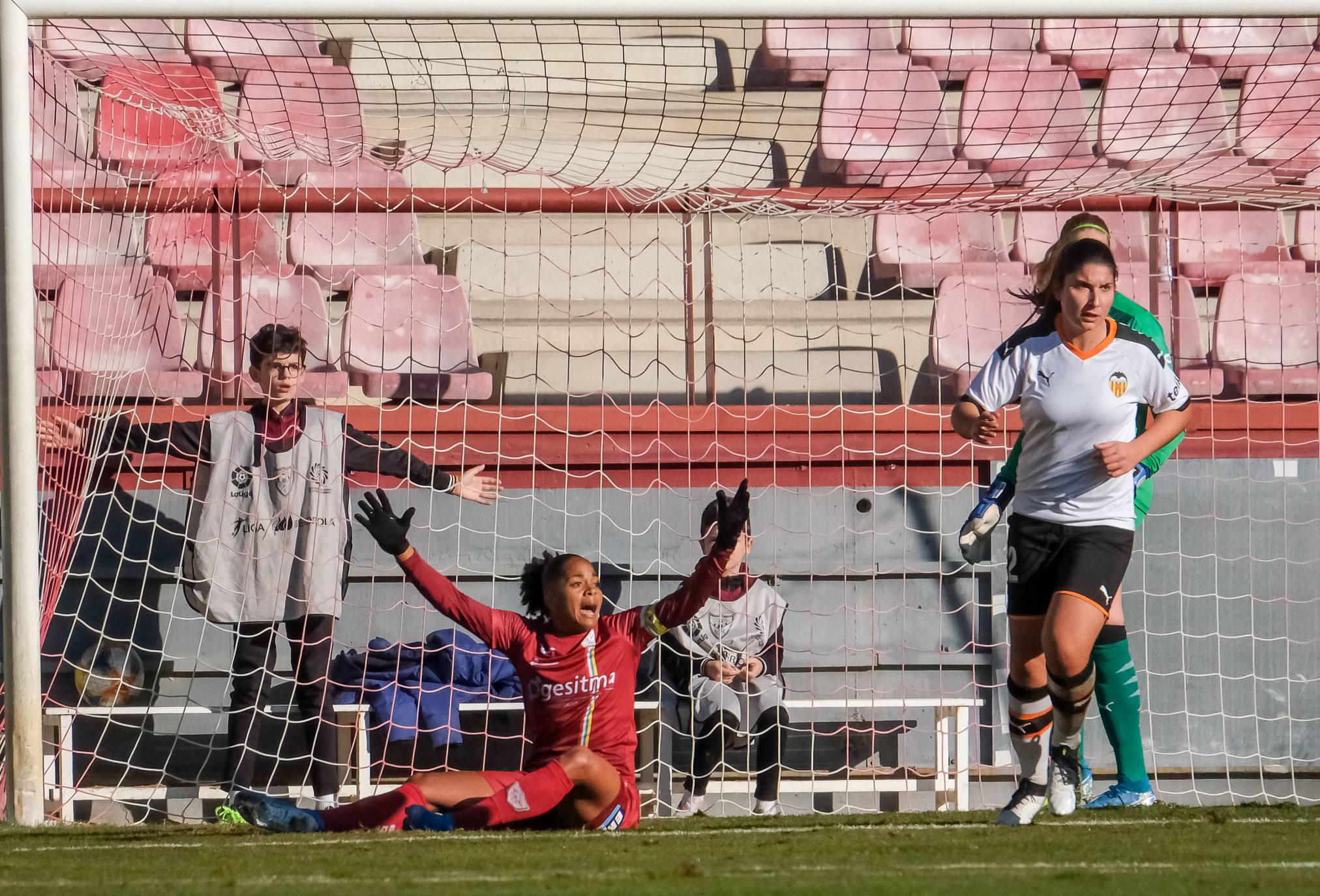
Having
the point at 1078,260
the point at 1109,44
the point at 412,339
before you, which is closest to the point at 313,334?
the point at 412,339

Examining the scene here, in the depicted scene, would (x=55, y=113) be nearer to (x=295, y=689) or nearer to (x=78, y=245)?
(x=78, y=245)

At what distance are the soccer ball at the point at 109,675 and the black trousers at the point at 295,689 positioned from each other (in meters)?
0.86

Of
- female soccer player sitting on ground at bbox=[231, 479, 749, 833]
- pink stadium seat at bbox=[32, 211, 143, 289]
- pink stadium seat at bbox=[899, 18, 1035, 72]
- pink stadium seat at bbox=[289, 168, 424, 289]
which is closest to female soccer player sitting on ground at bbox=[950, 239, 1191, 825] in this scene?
female soccer player sitting on ground at bbox=[231, 479, 749, 833]

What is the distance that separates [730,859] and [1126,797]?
1.50 m

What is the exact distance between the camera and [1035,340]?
3.44 metres

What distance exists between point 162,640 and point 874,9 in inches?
155

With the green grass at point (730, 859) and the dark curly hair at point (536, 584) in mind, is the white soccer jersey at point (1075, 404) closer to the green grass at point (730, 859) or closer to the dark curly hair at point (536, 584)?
the green grass at point (730, 859)

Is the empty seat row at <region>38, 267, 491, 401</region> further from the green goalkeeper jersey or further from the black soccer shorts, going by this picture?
the black soccer shorts

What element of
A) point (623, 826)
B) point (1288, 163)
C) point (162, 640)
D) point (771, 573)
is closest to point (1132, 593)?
point (771, 573)

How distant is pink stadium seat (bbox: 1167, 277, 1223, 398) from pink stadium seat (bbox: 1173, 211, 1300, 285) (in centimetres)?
14

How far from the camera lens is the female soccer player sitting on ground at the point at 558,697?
349 cm

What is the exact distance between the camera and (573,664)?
3.76 metres

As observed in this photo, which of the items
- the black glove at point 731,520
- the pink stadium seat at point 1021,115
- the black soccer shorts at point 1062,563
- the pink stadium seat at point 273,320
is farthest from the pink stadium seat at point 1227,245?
the pink stadium seat at point 273,320

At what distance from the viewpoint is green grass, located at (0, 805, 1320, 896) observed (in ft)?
8.34
